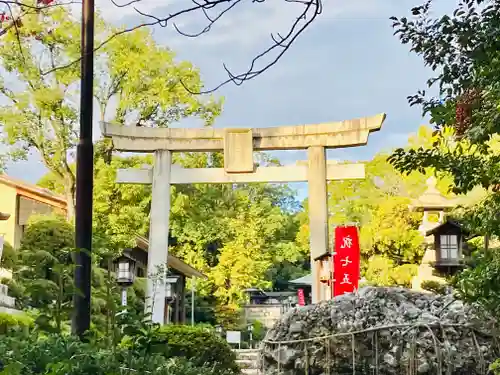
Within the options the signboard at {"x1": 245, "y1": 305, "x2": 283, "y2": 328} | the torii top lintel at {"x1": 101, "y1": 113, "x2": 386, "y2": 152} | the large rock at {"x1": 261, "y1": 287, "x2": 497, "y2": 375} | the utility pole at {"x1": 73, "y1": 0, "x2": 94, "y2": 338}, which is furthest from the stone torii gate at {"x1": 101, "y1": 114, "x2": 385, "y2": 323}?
the signboard at {"x1": 245, "y1": 305, "x2": 283, "y2": 328}

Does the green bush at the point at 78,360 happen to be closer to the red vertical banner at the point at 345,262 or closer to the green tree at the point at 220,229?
the red vertical banner at the point at 345,262

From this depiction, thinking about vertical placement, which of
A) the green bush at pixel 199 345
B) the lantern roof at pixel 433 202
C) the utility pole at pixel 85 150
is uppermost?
the lantern roof at pixel 433 202

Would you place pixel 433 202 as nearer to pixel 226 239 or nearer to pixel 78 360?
pixel 226 239

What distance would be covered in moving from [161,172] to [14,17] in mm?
10385

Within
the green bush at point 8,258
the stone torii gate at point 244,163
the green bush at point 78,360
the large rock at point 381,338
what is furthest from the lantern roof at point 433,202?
the green bush at point 78,360

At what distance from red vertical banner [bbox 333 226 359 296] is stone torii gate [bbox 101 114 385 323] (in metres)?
0.60

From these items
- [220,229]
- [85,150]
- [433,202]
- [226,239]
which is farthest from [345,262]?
[226,239]

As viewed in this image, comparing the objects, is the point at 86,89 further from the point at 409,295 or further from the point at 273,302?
the point at 273,302

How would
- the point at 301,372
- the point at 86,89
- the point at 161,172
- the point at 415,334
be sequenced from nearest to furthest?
the point at 86,89
the point at 415,334
the point at 301,372
the point at 161,172

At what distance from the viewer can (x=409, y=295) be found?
5273 mm

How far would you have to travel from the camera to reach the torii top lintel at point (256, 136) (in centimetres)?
1139

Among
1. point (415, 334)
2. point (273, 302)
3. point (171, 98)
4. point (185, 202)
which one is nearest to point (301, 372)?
point (415, 334)

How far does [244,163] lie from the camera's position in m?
11.8

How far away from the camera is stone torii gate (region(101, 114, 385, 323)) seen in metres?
11.5
